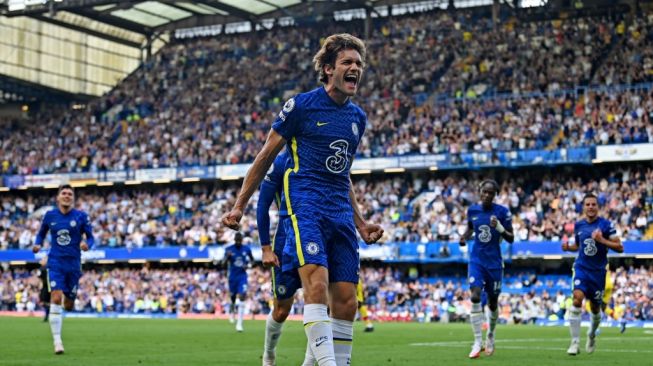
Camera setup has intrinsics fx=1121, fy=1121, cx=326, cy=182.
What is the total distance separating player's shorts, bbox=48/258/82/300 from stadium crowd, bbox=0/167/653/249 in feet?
97.8

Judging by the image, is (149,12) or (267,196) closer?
(267,196)

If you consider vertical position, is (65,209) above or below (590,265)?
above

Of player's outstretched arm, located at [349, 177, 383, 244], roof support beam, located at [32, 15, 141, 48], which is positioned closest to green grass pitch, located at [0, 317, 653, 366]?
player's outstretched arm, located at [349, 177, 383, 244]

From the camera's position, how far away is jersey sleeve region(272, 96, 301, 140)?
9156mm

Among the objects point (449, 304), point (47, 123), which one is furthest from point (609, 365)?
point (47, 123)

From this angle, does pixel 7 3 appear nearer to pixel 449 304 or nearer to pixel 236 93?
pixel 236 93

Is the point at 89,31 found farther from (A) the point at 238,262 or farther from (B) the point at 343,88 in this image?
(B) the point at 343,88

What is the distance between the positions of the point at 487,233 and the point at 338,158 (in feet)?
31.8

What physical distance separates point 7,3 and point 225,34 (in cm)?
1397

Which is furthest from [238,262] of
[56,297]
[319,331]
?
[319,331]

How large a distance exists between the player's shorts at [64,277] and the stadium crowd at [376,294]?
2769cm

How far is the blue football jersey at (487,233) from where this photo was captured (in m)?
18.5

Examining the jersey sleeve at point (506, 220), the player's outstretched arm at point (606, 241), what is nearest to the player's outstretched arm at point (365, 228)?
the jersey sleeve at point (506, 220)

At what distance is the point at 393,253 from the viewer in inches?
1993
